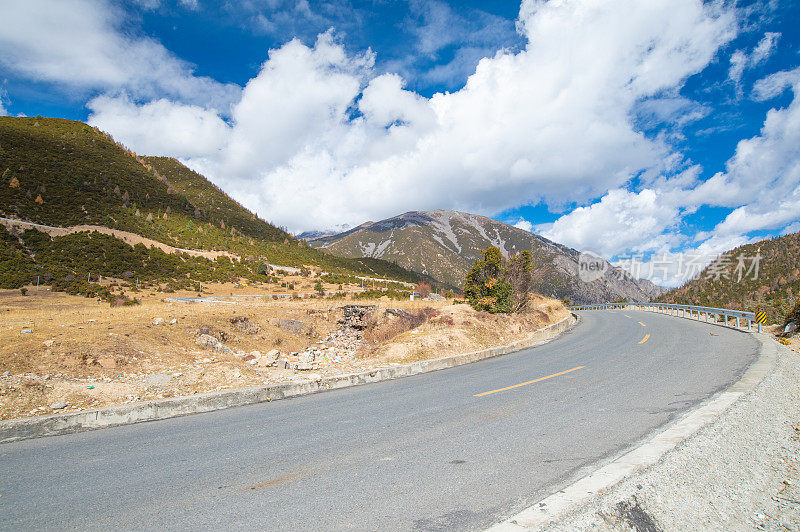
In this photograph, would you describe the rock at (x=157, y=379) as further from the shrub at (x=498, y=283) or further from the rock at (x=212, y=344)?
the shrub at (x=498, y=283)

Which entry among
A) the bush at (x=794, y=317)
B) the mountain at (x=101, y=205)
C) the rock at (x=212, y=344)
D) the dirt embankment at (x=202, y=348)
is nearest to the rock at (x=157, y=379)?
the dirt embankment at (x=202, y=348)

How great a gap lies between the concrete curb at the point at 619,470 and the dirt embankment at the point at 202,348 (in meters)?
6.80

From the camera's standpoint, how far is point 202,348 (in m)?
11.5

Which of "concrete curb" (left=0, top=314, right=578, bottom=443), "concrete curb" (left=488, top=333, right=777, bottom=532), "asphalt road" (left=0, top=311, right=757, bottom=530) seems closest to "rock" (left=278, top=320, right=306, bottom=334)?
"concrete curb" (left=0, top=314, right=578, bottom=443)

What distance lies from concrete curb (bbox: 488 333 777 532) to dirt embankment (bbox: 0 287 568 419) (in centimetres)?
680

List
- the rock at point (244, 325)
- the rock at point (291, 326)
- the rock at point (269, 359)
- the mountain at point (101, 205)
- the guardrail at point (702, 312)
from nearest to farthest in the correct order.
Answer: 1. the rock at point (269, 359)
2. the rock at point (244, 325)
3. the rock at point (291, 326)
4. the guardrail at point (702, 312)
5. the mountain at point (101, 205)

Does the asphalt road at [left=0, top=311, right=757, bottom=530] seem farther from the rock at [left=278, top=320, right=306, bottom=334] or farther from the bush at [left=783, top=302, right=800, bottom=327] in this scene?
the bush at [left=783, top=302, right=800, bottom=327]

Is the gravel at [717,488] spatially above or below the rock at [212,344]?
above

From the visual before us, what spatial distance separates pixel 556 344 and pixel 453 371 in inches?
261

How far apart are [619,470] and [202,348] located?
36.9 feet

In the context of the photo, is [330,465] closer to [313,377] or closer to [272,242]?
[313,377]

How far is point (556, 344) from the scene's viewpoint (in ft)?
49.9

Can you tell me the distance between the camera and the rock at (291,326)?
16.3 meters

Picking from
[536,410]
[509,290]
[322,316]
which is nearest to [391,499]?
[536,410]
